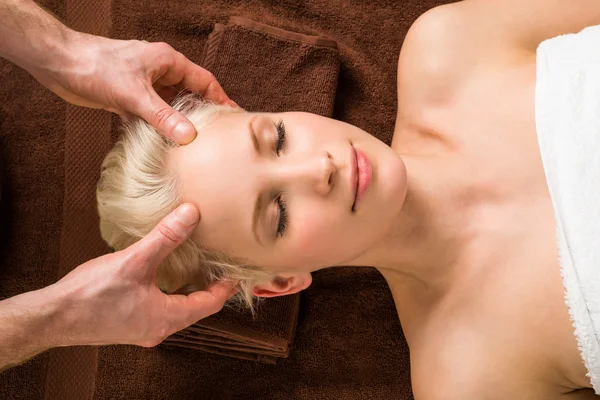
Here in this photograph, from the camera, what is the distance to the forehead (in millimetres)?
1134

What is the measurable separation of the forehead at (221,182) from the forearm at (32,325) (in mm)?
347

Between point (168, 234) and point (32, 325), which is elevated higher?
point (168, 234)

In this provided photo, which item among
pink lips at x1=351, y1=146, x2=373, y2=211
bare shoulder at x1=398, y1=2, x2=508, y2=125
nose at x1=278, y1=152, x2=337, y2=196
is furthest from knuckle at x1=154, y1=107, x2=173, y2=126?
bare shoulder at x1=398, y1=2, x2=508, y2=125

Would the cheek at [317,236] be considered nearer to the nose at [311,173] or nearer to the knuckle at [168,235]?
the nose at [311,173]

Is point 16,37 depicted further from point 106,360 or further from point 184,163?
point 106,360

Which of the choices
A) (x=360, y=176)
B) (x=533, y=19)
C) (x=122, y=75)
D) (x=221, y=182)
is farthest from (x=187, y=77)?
(x=533, y=19)

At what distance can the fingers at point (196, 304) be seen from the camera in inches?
48.8

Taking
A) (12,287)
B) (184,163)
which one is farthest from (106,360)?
(184,163)

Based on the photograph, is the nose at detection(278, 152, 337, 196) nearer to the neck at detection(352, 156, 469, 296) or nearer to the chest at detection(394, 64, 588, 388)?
the neck at detection(352, 156, 469, 296)

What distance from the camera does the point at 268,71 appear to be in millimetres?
1718

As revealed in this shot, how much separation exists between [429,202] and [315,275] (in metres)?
0.51

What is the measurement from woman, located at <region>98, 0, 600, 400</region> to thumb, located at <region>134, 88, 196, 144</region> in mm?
30

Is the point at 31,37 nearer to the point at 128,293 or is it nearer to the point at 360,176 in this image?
the point at 128,293

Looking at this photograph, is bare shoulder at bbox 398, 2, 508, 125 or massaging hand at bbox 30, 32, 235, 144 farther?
bare shoulder at bbox 398, 2, 508, 125
